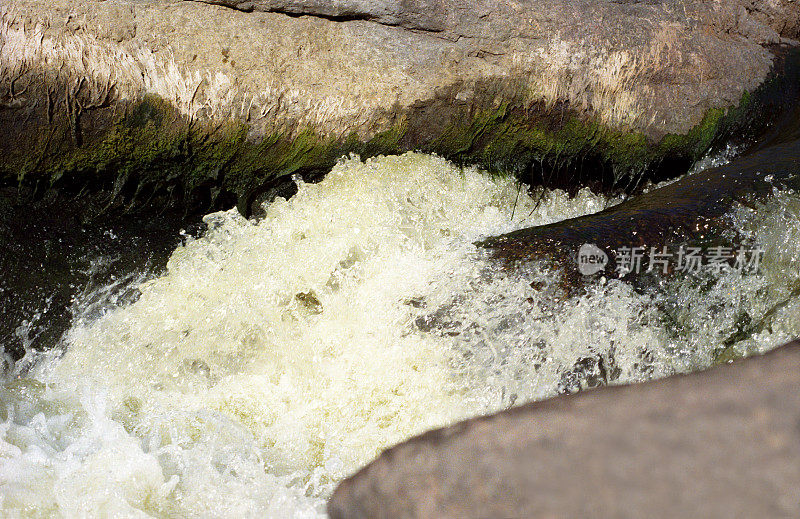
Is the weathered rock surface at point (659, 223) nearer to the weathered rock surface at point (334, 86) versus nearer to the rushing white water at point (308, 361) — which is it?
the rushing white water at point (308, 361)

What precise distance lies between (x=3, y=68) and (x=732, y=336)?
11.0 feet

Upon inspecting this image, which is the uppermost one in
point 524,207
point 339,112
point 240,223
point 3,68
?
Answer: point 3,68

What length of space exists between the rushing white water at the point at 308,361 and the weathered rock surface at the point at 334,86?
617mm

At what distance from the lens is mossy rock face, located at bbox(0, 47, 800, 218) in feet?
10.9

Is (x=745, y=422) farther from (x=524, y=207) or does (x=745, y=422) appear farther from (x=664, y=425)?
(x=524, y=207)

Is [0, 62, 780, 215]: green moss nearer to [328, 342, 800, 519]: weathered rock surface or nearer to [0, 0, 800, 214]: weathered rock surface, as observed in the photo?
[0, 0, 800, 214]: weathered rock surface

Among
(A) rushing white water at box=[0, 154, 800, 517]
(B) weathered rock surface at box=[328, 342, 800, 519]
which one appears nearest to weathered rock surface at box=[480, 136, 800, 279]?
(A) rushing white water at box=[0, 154, 800, 517]

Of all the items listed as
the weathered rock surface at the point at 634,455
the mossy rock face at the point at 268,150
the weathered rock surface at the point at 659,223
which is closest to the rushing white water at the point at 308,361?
the weathered rock surface at the point at 659,223

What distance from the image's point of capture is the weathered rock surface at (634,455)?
0.77 metres

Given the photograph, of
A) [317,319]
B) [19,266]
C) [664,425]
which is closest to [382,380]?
[317,319]

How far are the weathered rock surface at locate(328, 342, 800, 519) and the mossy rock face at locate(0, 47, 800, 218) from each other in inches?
115

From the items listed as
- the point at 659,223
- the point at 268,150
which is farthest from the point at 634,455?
the point at 268,150

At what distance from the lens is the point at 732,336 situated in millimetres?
3049

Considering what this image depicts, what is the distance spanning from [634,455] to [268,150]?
125 inches
